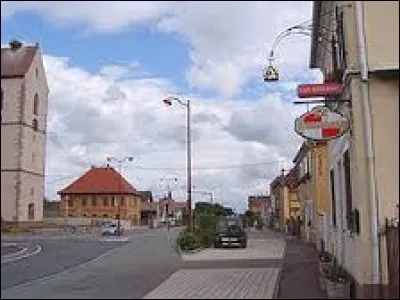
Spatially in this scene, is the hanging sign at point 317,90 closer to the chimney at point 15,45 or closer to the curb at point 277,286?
the curb at point 277,286

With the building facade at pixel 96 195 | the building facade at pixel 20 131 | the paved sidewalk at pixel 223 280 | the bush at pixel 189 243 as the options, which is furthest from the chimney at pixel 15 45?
the building facade at pixel 96 195

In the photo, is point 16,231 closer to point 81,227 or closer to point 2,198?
point 2,198

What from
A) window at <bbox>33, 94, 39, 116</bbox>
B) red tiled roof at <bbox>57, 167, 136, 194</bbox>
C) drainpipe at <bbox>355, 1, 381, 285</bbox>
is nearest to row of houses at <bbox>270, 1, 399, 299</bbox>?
drainpipe at <bbox>355, 1, 381, 285</bbox>

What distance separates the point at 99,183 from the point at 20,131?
331 ft

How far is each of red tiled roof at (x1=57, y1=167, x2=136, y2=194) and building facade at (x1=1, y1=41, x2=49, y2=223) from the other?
96764 millimetres

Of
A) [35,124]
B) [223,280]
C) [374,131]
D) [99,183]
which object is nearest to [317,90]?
[374,131]

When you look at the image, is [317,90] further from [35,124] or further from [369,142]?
[35,124]

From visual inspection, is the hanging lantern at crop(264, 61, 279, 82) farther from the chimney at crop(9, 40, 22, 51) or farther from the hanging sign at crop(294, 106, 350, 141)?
the chimney at crop(9, 40, 22, 51)

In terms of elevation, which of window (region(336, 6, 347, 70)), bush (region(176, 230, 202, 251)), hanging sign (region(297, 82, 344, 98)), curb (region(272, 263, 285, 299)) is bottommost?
curb (region(272, 263, 285, 299))

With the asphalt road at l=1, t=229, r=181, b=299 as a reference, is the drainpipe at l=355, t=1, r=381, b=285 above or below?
above

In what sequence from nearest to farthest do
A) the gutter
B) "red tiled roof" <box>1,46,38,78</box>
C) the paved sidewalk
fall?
"red tiled roof" <box>1,46,38,78</box> → the paved sidewalk → the gutter

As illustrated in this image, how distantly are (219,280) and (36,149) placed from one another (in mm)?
8311

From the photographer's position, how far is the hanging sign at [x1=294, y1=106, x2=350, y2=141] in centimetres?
1644

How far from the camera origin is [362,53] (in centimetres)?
1516
